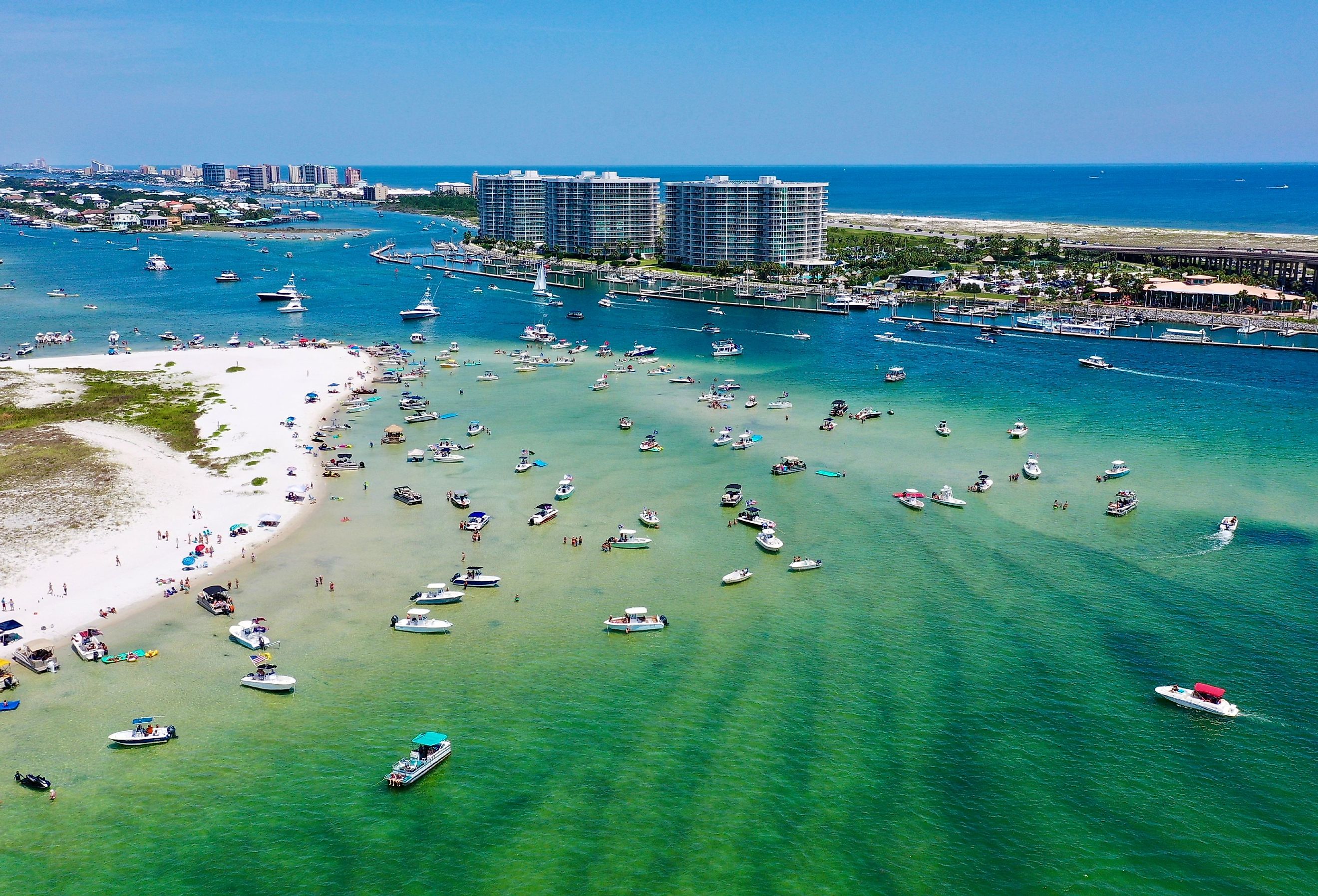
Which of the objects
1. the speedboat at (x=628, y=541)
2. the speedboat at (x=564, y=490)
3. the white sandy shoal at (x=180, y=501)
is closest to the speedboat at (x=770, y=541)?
the speedboat at (x=628, y=541)

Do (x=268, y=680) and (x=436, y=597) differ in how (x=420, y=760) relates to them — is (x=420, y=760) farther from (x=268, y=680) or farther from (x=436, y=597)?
(x=436, y=597)

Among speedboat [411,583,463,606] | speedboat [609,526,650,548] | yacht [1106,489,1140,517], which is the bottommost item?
speedboat [411,583,463,606]

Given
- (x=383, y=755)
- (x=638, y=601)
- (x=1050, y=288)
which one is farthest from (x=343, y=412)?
(x=1050, y=288)

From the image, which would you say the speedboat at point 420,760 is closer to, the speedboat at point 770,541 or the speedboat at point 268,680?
the speedboat at point 268,680

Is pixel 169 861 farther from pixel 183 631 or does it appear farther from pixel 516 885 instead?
pixel 183 631

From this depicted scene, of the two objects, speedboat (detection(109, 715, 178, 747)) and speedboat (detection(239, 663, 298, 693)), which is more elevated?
speedboat (detection(239, 663, 298, 693))

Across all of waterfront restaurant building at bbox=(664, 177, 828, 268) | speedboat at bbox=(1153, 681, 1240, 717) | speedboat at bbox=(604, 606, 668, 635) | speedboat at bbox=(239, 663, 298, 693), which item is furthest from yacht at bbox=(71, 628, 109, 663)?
waterfront restaurant building at bbox=(664, 177, 828, 268)

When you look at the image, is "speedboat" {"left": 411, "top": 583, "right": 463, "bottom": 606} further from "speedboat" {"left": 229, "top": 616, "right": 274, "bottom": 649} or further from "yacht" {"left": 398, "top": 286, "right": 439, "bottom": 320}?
"yacht" {"left": 398, "top": 286, "right": 439, "bottom": 320}
